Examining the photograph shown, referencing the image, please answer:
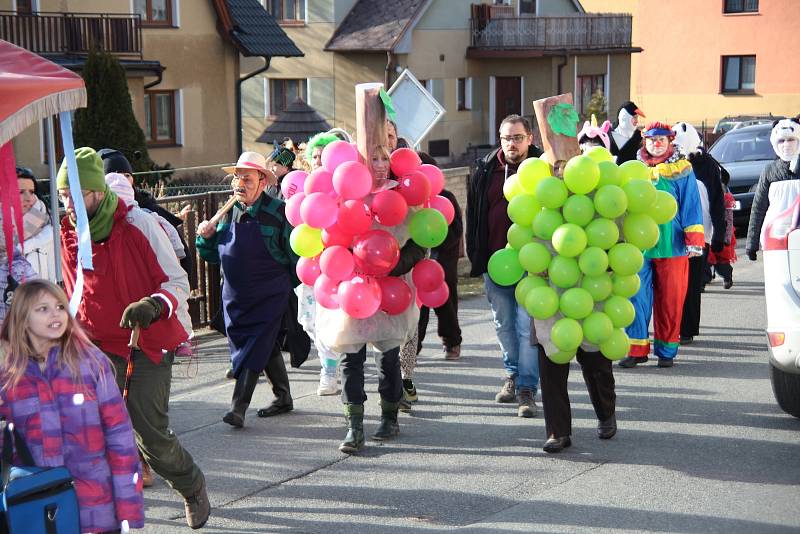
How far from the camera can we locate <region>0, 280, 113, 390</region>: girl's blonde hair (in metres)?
4.55

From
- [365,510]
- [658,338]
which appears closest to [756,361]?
[658,338]

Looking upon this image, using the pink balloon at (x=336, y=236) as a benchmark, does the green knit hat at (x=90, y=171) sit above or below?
above

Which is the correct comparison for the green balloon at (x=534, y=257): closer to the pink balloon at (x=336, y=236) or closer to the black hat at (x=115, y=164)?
the pink balloon at (x=336, y=236)

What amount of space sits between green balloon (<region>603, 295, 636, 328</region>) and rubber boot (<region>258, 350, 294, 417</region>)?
2385 millimetres

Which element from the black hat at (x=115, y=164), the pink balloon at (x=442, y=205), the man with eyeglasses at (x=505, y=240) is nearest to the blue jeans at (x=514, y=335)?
the man with eyeglasses at (x=505, y=240)

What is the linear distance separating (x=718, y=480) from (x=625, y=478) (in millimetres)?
526

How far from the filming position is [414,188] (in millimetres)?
7242

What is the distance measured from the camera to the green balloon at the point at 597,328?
23.4 feet

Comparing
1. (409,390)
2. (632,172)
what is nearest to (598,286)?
(632,172)

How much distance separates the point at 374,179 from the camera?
23.8 ft

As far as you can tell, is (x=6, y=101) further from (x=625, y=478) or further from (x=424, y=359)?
(x=424, y=359)

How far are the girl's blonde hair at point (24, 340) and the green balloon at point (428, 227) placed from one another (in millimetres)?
2974

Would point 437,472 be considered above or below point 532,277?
below

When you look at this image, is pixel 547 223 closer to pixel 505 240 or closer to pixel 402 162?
pixel 402 162
